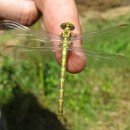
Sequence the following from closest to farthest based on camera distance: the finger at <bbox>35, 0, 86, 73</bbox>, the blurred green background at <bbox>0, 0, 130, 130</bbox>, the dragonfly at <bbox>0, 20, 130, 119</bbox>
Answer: the finger at <bbox>35, 0, 86, 73</bbox>
the dragonfly at <bbox>0, 20, 130, 119</bbox>
the blurred green background at <bbox>0, 0, 130, 130</bbox>

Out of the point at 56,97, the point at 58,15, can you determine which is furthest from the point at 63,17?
the point at 56,97

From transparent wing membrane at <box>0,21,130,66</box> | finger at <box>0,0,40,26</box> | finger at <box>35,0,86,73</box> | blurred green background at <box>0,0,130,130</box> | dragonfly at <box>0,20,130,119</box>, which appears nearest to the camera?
→ finger at <box>35,0,86,73</box>

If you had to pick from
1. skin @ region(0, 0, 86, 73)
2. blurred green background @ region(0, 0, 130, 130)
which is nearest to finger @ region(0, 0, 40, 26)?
skin @ region(0, 0, 86, 73)

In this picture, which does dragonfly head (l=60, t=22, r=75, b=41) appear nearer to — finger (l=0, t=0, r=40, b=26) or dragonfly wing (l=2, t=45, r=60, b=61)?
dragonfly wing (l=2, t=45, r=60, b=61)

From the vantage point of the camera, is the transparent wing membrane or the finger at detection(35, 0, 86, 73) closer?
the finger at detection(35, 0, 86, 73)

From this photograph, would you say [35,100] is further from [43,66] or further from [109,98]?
[109,98]

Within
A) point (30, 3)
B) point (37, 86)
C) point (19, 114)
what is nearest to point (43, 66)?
point (37, 86)

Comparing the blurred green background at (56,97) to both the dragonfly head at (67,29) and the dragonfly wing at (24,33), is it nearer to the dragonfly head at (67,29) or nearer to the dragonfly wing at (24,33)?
the dragonfly wing at (24,33)

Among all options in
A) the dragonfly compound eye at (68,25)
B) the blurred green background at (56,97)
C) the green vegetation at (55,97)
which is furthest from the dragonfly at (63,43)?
the green vegetation at (55,97)
